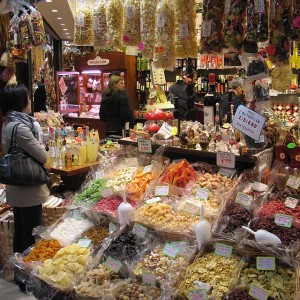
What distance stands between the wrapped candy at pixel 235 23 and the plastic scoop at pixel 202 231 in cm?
110

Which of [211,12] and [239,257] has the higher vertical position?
[211,12]

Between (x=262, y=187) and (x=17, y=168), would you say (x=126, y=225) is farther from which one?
(x=17, y=168)

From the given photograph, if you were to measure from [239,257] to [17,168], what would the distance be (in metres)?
2.04

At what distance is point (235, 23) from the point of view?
106 inches

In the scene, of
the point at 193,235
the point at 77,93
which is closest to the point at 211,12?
the point at 193,235

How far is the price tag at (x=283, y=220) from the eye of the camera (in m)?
2.42

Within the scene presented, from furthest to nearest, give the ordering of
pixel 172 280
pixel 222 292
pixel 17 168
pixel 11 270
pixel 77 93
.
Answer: pixel 77 93 → pixel 11 270 → pixel 17 168 → pixel 172 280 → pixel 222 292

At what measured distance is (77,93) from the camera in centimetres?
1038

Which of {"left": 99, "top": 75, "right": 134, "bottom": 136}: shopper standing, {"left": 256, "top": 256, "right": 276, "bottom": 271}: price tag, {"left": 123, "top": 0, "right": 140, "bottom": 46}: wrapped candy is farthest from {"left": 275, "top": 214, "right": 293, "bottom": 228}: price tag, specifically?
{"left": 99, "top": 75, "right": 134, "bottom": 136}: shopper standing

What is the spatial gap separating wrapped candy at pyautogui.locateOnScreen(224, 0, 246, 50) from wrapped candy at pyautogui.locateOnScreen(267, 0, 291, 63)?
188 mm

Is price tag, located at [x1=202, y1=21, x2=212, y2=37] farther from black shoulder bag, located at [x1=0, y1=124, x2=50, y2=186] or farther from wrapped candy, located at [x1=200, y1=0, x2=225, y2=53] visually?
black shoulder bag, located at [x1=0, y1=124, x2=50, y2=186]

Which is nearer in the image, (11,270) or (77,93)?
(11,270)

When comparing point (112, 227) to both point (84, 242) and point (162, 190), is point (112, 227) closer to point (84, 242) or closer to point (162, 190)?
point (84, 242)

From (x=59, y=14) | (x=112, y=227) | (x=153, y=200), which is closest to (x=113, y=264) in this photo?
(x=112, y=227)
